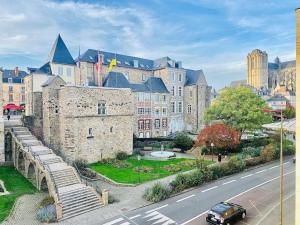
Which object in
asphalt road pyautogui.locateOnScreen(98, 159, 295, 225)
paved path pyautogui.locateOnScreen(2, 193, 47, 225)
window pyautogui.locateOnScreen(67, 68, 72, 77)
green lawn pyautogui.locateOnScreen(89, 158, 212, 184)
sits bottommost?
paved path pyautogui.locateOnScreen(2, 193, 47, 225)

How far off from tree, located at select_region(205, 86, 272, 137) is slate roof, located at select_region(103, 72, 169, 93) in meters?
13.0

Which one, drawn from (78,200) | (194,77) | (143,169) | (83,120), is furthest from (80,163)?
(194,77)

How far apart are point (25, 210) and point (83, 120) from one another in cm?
1293

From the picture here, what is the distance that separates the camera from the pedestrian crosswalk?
53.8 ft

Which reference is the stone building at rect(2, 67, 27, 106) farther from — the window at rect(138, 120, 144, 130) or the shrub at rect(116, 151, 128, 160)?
the shrub at rect(116, 151, 128, 160)

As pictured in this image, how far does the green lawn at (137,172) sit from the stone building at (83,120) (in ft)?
7.81

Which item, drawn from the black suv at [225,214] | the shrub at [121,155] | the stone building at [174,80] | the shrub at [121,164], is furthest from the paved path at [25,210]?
the stone building at [174,80]

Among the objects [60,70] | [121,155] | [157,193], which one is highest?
[60,70]

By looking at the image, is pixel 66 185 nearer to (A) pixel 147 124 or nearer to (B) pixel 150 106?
(A) pixel 147 124

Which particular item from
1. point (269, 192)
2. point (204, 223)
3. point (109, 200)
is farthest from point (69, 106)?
point (269, 192)

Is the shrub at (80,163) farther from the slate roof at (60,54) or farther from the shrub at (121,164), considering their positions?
the slate roof at (60,54)

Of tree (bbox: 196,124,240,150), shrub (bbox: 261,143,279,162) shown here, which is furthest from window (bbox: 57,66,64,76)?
shrub (bbox: 261,143,279,162)

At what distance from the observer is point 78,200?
19.4 meters

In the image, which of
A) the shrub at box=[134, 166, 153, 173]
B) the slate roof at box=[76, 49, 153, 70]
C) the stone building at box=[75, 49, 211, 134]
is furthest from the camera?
the stone building at box=[75, 49, 211, 134]
